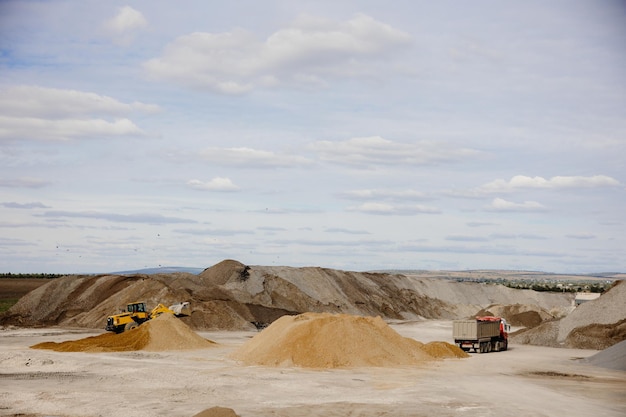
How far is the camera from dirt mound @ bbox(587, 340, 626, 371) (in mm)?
38356

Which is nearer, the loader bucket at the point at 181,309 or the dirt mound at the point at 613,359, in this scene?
the dirt mound at the point at 613,359

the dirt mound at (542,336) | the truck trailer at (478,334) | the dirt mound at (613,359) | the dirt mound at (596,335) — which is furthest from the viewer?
the dirt mound at (542,336)

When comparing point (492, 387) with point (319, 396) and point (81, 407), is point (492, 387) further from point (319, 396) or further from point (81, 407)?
point (81, 407)

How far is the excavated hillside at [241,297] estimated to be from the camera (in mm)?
62656

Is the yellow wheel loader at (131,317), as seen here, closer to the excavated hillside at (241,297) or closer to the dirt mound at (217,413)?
the excavated hillside at (241,297)

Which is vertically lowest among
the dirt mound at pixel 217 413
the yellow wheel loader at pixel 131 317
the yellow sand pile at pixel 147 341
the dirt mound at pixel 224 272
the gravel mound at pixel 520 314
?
the gravel mound at pixel 520 314

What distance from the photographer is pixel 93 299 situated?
222 feet

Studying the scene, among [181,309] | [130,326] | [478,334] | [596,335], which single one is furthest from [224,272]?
[596,335]

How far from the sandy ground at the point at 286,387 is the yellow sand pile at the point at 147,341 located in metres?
1.57

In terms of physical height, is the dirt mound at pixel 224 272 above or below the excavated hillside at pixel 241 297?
above

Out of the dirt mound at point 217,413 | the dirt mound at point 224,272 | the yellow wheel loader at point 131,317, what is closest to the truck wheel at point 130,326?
the yellow wheel loader at point 131,317

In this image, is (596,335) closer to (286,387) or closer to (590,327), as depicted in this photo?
(590,327)

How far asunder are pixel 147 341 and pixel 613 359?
92.5 feet

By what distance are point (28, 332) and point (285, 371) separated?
3003 centimetres
